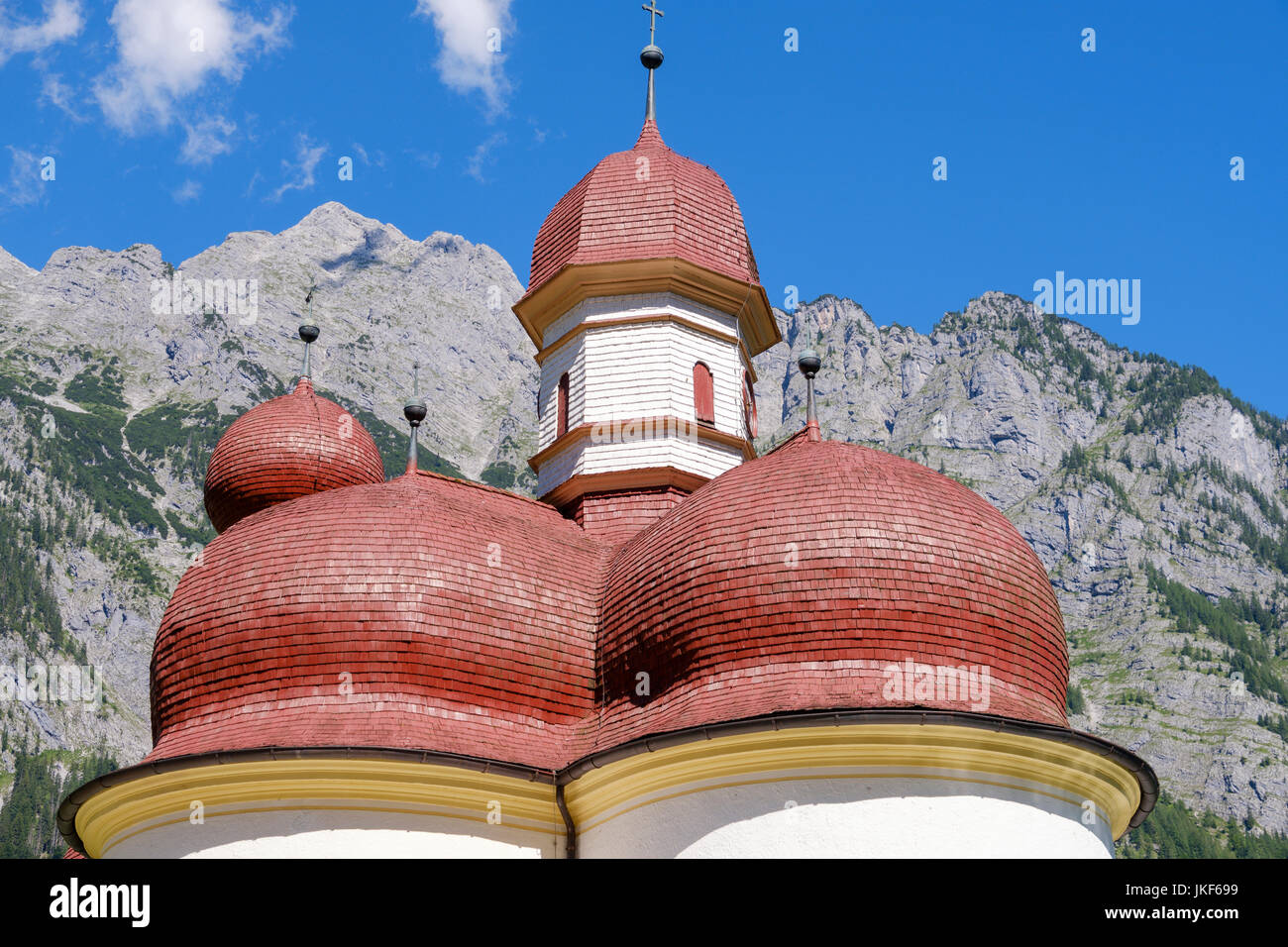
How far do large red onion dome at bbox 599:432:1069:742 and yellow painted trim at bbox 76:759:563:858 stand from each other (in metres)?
1.22

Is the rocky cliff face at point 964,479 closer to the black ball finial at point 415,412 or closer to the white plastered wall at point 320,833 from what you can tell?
the black ball finial at point 415,412

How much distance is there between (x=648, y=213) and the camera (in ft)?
84.1

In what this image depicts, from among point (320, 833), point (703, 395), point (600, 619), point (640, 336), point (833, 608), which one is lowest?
point (320, 833)

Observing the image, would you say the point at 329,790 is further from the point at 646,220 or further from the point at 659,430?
the point at 646,220

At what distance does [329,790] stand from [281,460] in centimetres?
878

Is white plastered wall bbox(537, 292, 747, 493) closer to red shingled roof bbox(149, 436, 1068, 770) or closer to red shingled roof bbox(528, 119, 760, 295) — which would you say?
red shingled roof bbox(528, 119, 760, 295)

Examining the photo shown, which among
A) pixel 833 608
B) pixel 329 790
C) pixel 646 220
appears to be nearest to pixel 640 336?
pixel 646 220

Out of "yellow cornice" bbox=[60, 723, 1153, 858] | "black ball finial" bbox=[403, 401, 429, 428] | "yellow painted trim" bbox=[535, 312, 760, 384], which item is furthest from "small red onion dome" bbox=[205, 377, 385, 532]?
Answer: "yellow cornice" bbox=[60, 723, 1153, 858]

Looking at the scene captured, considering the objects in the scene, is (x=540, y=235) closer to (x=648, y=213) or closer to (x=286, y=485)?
(x=648, y=213)

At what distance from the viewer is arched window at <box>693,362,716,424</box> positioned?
24.6 metres

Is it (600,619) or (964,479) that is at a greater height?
(964,479)

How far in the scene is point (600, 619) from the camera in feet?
62.0
